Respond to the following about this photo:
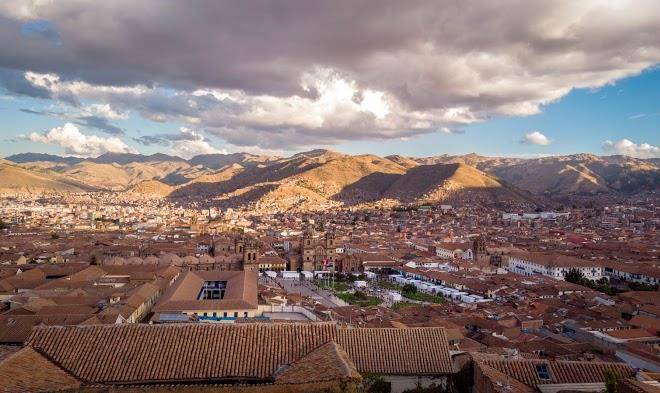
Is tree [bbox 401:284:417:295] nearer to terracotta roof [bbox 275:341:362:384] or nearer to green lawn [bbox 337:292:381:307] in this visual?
green lawn [bbox 337:292:381:307]

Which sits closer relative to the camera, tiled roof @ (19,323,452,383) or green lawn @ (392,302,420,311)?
tiled roof @ (19,323,452,383)

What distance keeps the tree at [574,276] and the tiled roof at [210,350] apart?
130 feet

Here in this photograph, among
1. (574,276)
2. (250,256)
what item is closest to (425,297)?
(574,276)

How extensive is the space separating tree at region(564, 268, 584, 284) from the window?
1544 inches

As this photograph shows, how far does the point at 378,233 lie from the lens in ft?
289

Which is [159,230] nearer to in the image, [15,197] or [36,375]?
[36,375]

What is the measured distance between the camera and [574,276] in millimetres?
47500

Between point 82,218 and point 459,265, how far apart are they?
279 ft

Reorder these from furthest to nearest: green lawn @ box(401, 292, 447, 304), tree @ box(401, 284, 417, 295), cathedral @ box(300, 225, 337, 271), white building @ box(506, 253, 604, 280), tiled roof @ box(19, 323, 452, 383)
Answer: cathedral @ box(300, 225, 337, 271) → white building @ box(506, 253, 604, 280) → tree @ box(401, 284, 417, 295) → green lawn @ box(401, 292, 447, 304) → tiled roof @ box(19, 323, 452, 383)

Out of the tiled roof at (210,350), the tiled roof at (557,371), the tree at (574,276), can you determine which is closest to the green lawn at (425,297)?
the tree at (574,276)

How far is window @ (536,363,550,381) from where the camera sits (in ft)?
34.9

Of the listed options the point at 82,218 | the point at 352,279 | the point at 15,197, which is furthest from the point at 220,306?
the point at 15,197

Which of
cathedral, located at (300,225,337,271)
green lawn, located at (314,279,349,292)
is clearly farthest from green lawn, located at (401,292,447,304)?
cathedral, located at (300,225,337,271)

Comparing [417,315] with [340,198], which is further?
[340,198]
